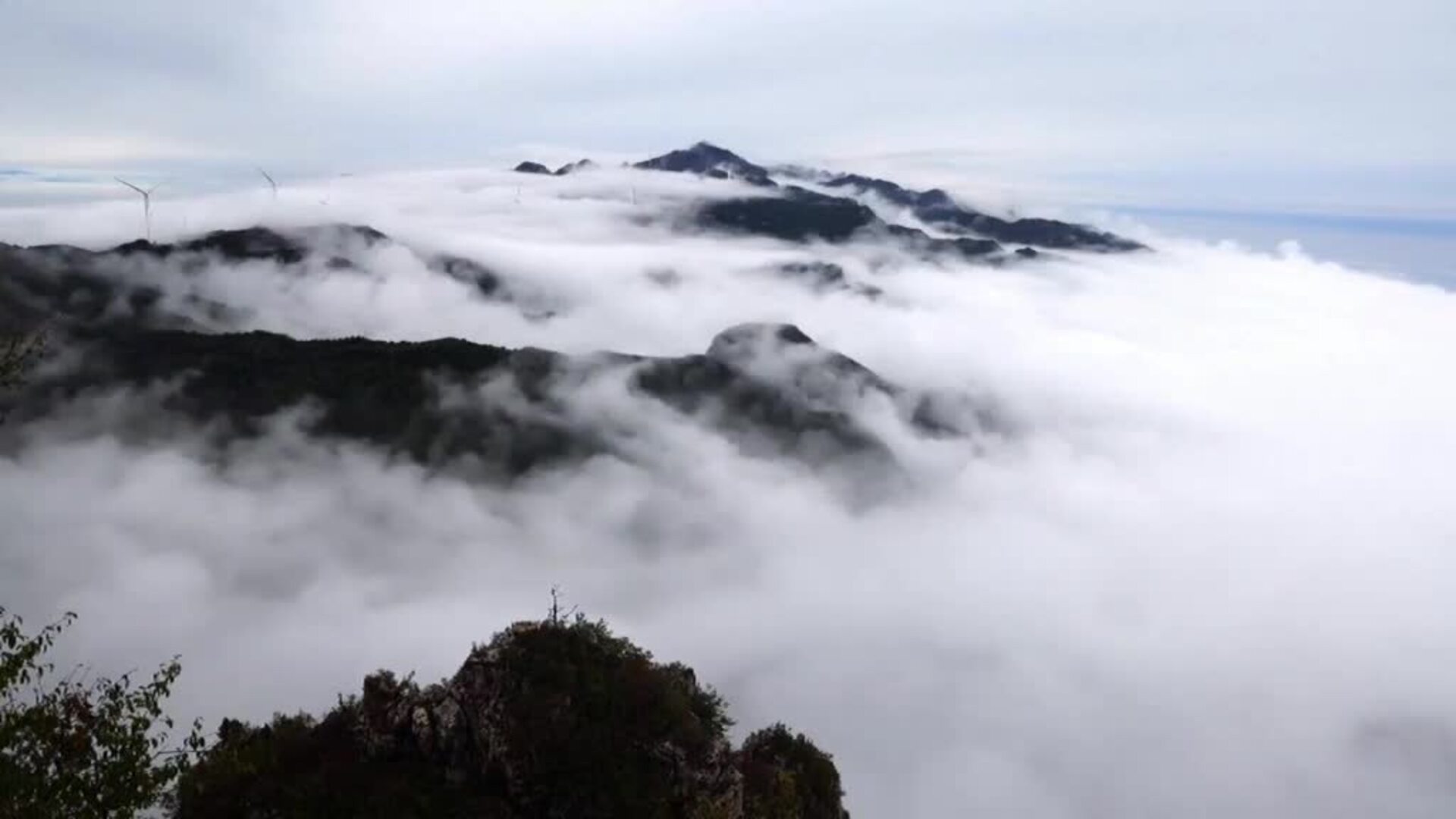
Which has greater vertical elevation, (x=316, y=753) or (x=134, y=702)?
(x=134, y=702)

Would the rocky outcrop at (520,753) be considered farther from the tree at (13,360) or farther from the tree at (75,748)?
the tree at (13,360)

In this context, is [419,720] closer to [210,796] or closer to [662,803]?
[210,796]

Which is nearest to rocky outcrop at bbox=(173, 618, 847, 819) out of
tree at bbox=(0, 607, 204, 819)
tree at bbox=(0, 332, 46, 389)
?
tree at bbox=(0, 607, 204, 819)

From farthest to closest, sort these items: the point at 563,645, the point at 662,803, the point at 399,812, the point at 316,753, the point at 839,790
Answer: the point at 839,790, the point at 563,645, the point at 316,753, the point at 662,803, the point at 399,812

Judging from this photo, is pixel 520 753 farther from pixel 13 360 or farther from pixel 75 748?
pixel 13 360

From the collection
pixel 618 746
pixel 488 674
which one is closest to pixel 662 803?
pixel 618 746

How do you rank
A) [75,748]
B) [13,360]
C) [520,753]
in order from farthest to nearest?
[520,753], [13,360], [75,748]

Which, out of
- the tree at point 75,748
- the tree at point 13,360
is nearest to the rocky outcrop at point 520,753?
the tree at point 75,748

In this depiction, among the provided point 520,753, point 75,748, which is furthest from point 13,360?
point 520,753
